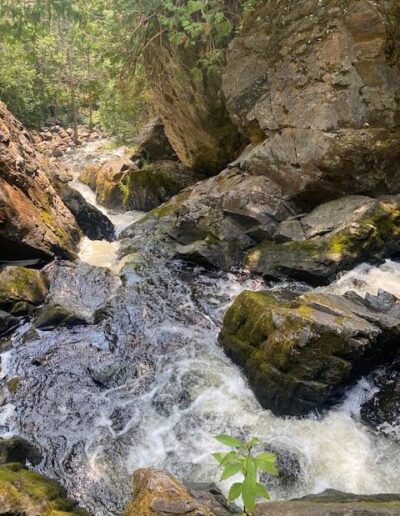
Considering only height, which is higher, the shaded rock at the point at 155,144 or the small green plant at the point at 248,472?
the shaded rock at the point at 155,144

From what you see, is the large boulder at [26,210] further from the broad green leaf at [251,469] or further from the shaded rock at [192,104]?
the broad green leaf at [251,469]

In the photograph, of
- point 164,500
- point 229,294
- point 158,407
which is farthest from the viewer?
point 229,294

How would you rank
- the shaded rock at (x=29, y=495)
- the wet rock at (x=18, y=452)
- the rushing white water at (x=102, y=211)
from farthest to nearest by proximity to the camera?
1. the rushing white water at (x=102, y=211)
2. the wet rock at (x=18, y=452)
3. the shaded rock at (x=29, y=495)

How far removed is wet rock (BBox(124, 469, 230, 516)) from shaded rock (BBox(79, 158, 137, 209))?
49.9 feet

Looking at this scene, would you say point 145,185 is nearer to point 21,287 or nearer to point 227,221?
point 227,221

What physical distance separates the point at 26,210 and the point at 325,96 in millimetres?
7891

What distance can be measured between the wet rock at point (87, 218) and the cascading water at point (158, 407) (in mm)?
5038

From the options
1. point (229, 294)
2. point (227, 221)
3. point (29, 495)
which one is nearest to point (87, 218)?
point (227, 221)

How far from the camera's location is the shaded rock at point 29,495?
4.71m

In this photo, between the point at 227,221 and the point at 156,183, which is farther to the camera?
the point at 156,183

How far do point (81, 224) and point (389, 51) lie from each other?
401 inches

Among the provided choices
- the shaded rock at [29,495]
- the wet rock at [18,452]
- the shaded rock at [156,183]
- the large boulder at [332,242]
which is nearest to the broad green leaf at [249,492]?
the shaded rock at [29,495]

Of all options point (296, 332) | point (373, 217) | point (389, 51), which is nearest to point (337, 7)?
point (389, 51)

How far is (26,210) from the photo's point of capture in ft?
38.4
